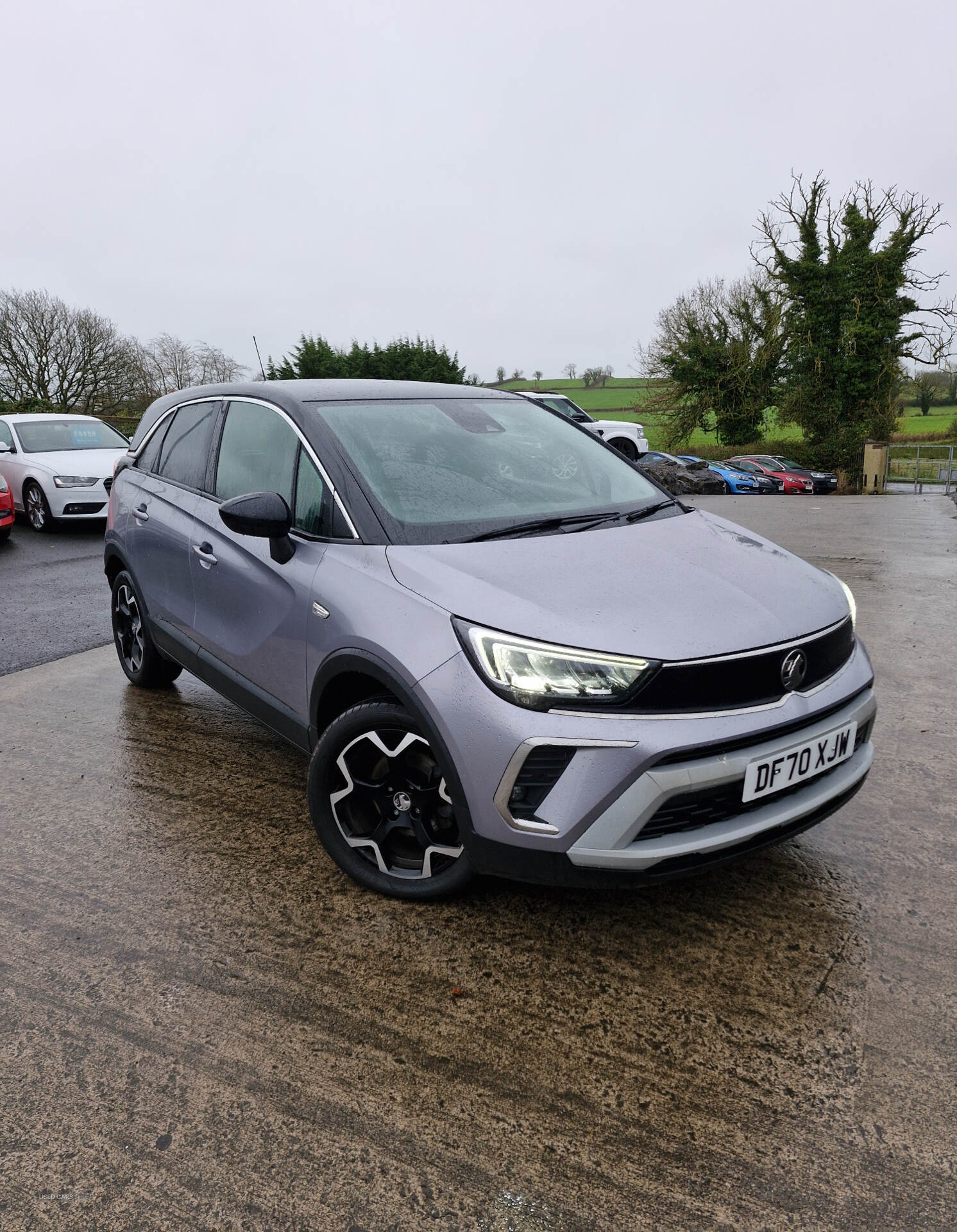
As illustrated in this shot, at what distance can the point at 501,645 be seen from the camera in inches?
95.8

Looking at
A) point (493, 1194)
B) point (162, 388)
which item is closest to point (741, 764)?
point (493, 1194)

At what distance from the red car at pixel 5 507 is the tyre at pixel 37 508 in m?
0.80

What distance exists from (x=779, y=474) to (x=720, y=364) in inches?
377

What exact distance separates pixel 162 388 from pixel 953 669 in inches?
1901

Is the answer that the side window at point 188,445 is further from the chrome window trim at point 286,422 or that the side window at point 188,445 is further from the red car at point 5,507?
the red car at point 5,507

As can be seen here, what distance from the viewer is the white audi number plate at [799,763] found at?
244 cm

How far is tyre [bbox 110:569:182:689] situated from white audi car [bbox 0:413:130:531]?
680 cm

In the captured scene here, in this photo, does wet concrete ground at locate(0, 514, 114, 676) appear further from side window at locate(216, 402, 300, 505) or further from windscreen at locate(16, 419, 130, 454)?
side window at locate(216, 402, 300, 505)

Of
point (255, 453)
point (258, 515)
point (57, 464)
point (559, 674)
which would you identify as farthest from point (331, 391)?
point (57, 464)

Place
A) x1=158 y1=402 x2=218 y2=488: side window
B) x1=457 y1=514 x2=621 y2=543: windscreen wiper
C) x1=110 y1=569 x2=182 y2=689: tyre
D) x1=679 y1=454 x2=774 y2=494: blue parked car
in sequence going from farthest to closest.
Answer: x1=679 y1=454 x2=774 y2=494: blue parked car < x1=110 y1=569 x2=182 y2=689: tyre < x1=158 y1=402 x2=218 y2=488: side window < x1=457 y1=514 x2=621 y2=543: windscreen wiper

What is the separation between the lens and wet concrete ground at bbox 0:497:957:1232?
6.20 feet

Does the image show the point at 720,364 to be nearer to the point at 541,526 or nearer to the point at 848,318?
the point at 848,318

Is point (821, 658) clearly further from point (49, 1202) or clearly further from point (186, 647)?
point (186, 647)

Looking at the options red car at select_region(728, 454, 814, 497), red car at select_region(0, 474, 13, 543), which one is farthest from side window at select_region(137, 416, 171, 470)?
red car at select_region(728, 454, 814, 497)
